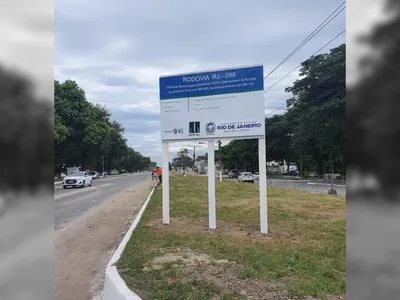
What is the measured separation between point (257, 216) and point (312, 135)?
3194cm

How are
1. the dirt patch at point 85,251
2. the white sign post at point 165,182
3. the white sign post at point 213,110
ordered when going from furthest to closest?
the white sign post at point 165,182, the white sign post at point 213,110, the dirt patch at point 85,251

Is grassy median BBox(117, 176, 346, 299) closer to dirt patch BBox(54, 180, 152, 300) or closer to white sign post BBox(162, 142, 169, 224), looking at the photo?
white sign post BBox(162, 142, 169, 224)

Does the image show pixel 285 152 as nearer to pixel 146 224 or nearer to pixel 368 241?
pixel 146 224

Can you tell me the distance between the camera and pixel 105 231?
10109mm

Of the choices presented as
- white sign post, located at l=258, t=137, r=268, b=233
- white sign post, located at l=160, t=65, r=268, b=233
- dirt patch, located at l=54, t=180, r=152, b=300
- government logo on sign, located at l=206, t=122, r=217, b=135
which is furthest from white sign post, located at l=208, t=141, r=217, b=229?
dirt patch, located at l=54, t=180, r=152, b=300

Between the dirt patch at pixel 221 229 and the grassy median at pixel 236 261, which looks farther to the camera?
the dirt patch at pixel 221 229

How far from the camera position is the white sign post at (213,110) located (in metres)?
8.28

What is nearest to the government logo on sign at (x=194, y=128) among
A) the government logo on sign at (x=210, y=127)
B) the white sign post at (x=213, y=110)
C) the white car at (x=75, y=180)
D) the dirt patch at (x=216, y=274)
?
the white sign post at (x=213, y=110)

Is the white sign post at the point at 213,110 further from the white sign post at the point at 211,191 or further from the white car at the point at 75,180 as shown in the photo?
the white car at the point at 75,180

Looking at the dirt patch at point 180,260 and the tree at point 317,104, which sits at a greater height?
the tree at point 317,104

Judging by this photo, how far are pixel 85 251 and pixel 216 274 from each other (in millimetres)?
3742

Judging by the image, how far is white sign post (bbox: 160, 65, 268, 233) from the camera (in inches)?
326

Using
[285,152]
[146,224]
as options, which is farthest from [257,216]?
[285,152]

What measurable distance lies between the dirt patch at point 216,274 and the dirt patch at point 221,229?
1.80 metres
